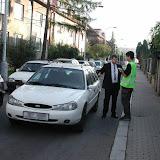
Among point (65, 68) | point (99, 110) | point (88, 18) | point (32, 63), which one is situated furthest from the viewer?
point (88, 18)

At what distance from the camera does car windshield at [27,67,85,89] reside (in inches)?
263

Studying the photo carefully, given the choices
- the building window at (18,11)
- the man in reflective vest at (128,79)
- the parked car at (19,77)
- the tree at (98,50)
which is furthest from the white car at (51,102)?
the tree at (98,50)

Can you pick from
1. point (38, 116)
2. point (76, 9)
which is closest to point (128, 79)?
point (38, 116)

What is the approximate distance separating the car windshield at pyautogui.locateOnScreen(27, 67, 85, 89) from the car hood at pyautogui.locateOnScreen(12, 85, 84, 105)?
0.30 meters

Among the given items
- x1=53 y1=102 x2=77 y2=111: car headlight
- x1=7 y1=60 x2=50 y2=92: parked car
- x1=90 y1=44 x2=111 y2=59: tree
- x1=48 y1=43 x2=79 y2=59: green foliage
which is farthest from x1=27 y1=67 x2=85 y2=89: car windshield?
x1=90 y1=44 x2=111 y2=59: tree

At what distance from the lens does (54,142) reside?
5.21 m

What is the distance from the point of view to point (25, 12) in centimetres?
2634

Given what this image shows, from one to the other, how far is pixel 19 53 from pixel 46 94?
44.2 feet

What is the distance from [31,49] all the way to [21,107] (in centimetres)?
1419

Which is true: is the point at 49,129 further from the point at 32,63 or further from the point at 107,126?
the point at 32,63

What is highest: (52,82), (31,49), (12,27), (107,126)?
(12,27)

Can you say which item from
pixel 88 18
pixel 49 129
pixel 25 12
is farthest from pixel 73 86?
pixel 25 12

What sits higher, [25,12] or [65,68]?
[25,12]

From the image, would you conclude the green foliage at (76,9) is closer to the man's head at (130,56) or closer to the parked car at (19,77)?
the parked car at (19,77)
